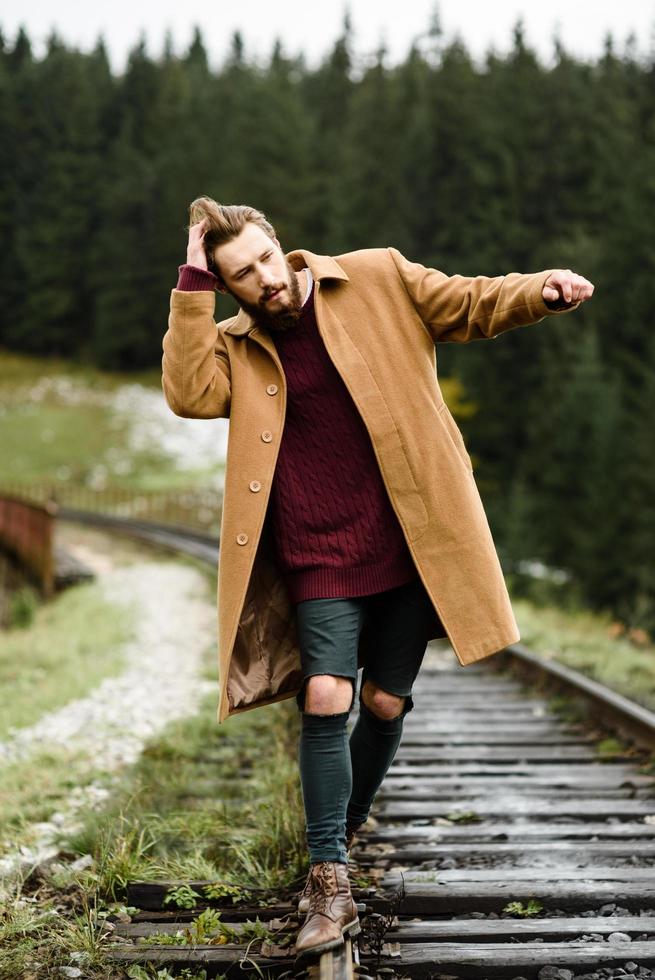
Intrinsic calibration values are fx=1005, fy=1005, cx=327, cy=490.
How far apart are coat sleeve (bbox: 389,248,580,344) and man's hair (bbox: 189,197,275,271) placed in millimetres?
484

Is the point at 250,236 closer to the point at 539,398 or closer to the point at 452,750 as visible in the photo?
the point at 452,750

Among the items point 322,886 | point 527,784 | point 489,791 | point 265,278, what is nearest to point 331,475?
point 265,278

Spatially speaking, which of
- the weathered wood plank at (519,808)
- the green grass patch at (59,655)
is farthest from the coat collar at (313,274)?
the green grass patch at (59,655)

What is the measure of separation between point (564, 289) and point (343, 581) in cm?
106

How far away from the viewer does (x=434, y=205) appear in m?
43.3

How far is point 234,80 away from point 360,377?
66935 mm

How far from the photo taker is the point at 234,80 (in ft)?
211

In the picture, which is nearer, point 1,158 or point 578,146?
point 578,146

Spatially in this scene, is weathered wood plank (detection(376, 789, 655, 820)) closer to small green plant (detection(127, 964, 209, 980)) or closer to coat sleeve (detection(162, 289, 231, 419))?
small green plant (detection(127, 964, 209, 980))

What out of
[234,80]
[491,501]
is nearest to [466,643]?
[491,501]

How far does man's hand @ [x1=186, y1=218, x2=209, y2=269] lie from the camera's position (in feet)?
9.70

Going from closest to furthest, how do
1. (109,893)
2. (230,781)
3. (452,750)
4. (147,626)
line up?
(109,893) → (230,781) → (452,750) → (147,626)

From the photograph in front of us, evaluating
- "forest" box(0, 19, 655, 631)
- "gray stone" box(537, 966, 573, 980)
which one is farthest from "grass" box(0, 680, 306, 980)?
"forest" box(0, 19, 655, 631)

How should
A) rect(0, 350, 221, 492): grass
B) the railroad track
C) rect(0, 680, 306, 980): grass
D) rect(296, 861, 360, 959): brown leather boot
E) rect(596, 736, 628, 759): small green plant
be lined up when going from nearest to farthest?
rect(296, 861, 360, 959): brown leather boot, the railroad track, rect(0, 680, 306, 980): grass, rect(596, 736, 628, 759): small green plant, rect(0, 350, 221, 492): grass
